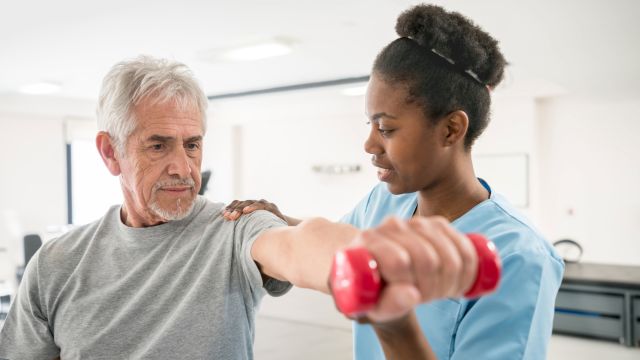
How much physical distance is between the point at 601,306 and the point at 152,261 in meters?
5.38

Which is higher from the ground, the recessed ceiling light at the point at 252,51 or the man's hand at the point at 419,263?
the recessed ceiling light at the point at 252,51

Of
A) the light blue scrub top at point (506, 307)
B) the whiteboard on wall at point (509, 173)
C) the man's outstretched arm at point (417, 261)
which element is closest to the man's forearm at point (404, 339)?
the man's outstretched arm at point (417, 261)

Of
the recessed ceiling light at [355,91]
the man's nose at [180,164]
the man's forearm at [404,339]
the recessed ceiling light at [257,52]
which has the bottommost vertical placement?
the man's forearm at [404,339]

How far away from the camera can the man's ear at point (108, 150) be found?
4.20ft

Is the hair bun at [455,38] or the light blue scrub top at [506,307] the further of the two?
the hair bun at [455,38]

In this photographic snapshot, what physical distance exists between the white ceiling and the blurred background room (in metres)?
0.02

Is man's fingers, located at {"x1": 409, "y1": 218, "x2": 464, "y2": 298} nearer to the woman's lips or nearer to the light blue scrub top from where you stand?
the light blue scrub top

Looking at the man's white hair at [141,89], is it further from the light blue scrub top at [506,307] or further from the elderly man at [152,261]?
the light blue scrub top at [506,307]

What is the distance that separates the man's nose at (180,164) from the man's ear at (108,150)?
0.58ft

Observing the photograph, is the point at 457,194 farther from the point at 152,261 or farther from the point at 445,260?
the point at 445,260

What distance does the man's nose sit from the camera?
1.20m

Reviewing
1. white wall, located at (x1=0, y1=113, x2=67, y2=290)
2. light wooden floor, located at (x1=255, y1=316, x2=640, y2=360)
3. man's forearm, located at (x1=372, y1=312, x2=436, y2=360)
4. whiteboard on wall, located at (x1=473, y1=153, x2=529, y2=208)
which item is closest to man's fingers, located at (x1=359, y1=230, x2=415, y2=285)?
man's forearm, located at (x1=372, y1=312, x2=436, y2=360)

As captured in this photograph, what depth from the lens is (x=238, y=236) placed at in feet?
3.70

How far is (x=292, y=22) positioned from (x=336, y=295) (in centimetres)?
414
